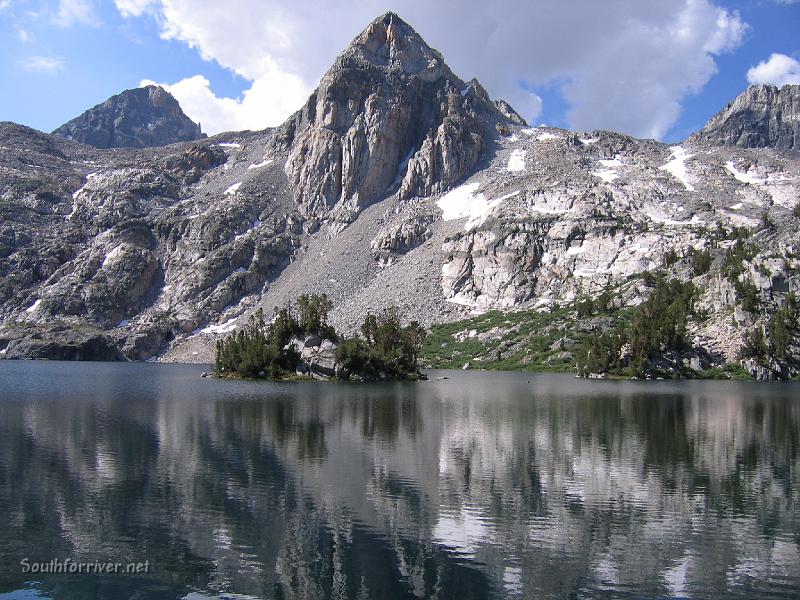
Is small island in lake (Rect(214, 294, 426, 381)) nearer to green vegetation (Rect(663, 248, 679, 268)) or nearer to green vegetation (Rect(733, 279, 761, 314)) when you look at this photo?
green vegetation (Rect(733, 279, 761, 314))

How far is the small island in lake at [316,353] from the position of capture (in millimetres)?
96500

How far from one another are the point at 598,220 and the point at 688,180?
4698 centimetres

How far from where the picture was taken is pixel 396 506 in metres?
23.0

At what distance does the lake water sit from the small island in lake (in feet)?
162

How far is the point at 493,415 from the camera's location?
50719mm

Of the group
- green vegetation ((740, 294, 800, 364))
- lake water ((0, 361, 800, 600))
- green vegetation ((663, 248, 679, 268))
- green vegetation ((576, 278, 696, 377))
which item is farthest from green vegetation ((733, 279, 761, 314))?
lake water ((0, 361, 800, 600))

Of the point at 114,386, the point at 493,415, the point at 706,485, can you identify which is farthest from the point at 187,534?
the point at 114,386

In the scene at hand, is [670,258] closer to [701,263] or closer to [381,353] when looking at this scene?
[701,263]

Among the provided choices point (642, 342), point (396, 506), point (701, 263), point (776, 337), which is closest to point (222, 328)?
point (642, 342)

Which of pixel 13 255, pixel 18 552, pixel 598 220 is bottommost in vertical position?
pixel 18 552

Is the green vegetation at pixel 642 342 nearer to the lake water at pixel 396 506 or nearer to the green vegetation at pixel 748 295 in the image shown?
the green vegetation at pixel 748 295

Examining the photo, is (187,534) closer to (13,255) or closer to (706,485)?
(706,485)

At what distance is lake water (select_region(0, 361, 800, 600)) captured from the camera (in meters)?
16.4

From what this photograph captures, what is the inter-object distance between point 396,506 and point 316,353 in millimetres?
76524
